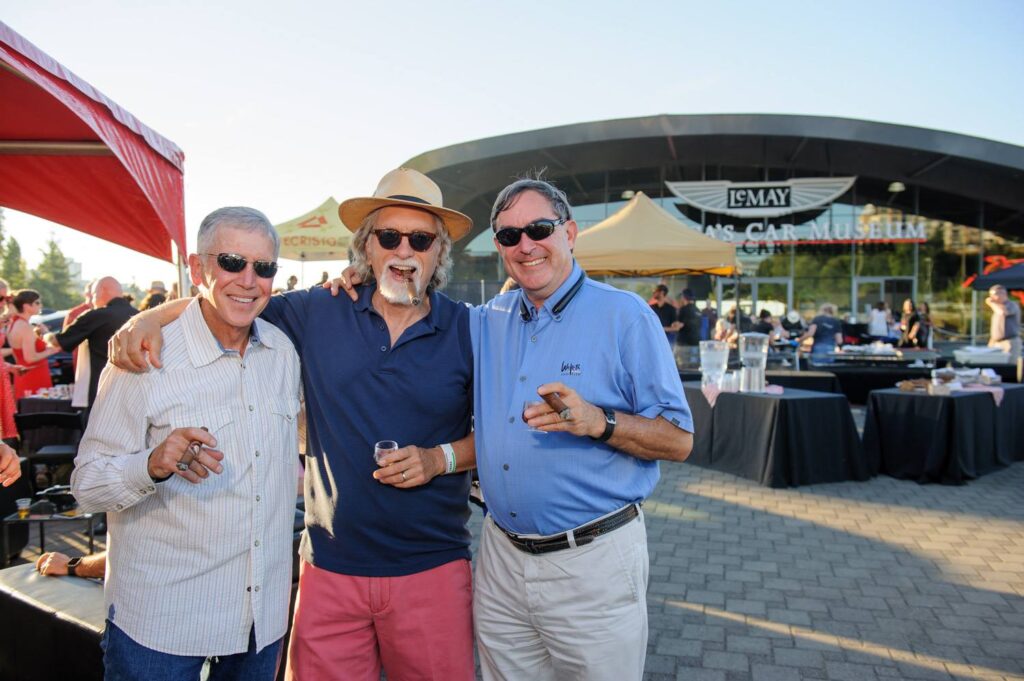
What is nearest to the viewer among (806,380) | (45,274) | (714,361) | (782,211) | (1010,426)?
(1010,426)

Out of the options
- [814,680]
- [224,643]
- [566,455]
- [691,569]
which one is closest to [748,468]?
[691,569]

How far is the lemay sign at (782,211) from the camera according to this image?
2228cm

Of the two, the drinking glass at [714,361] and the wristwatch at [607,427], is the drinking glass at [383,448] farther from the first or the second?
the drinking glass at [714,361]

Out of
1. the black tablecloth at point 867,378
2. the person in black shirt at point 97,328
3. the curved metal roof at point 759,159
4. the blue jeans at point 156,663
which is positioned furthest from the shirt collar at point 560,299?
the curved metal roof at point 759,159

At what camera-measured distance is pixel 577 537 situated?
2092 mm

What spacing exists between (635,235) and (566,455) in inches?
362

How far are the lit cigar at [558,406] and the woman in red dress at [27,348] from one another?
6645mm

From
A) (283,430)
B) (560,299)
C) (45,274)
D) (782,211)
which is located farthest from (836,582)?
(45,274)

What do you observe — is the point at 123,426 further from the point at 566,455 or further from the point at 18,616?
the point at 18,616

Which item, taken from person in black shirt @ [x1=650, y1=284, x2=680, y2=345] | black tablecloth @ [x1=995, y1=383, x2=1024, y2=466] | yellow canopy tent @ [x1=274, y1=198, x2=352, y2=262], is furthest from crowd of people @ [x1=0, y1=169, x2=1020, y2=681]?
yellow canopy tent @ [x1=274, y1=198, x2=352, y2=262]

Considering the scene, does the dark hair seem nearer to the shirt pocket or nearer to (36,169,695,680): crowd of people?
(36,169,695,680): crowd of people

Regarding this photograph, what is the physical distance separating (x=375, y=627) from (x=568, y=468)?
0.82 meters

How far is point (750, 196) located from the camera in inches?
891

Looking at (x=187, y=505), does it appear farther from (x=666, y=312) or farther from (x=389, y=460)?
(x=666, y=312)
